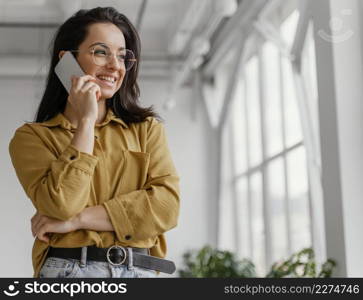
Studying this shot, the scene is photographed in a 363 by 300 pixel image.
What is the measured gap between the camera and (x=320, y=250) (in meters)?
4.94

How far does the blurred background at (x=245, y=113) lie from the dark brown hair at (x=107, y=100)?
0.14 m

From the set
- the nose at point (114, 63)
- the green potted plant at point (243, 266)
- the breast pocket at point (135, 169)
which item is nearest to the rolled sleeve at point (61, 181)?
the breast pocket at point (135, 169)

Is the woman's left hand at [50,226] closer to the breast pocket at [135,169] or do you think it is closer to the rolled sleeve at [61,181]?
the rolled sleeve at [61,181]

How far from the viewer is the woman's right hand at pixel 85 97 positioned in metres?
1.34

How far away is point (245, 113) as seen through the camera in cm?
A: 757

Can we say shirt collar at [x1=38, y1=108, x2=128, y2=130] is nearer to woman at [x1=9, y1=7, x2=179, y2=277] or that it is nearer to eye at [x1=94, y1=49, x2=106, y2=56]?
woman at [x1=9, y1=7, x2=179, y2=277]

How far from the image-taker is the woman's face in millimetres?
1414

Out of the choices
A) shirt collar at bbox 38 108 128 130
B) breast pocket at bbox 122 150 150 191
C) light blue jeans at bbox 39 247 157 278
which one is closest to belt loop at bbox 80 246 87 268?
light blue jeans at bbox 39 247 157 278

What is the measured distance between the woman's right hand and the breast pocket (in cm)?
12

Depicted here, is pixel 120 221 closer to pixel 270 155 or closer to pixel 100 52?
pixel 100 52

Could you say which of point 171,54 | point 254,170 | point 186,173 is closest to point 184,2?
point 171,54

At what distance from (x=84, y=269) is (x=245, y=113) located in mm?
6388

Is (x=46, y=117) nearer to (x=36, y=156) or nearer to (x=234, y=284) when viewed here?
(x=36, y=156)

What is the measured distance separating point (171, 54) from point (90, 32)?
656 cm
